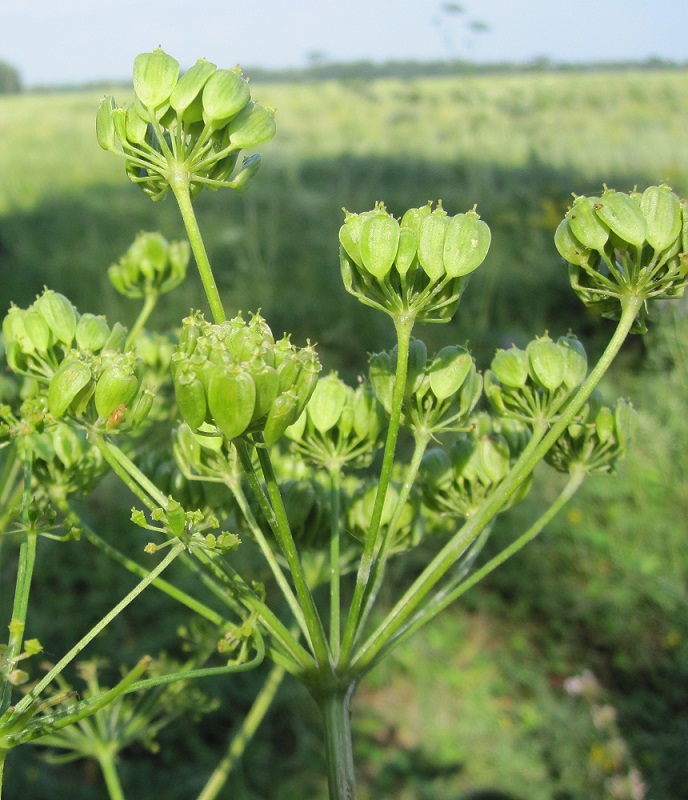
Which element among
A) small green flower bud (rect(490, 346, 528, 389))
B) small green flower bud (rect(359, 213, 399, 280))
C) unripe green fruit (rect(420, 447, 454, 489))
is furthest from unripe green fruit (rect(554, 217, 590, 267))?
unripe green fruit (rect(420, 447, 454, 489))

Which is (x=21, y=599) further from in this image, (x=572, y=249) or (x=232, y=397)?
(x=572, y=249)

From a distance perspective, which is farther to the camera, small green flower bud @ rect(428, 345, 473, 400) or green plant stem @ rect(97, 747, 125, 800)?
green plant stem @ rect(97, 747, 125, 800)

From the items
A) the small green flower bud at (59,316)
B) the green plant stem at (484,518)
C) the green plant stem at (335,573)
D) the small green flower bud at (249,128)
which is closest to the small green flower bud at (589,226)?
the green plant stem at (484,518)

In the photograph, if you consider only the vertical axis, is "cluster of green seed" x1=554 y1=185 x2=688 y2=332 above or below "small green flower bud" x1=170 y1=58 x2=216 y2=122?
below

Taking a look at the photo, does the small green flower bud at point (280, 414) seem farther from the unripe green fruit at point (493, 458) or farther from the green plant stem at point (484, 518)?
the unripe green fruit at point (493, 458)

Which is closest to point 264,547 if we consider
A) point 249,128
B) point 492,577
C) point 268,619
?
point 268,619

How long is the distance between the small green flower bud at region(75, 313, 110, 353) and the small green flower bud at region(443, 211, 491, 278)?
663mm

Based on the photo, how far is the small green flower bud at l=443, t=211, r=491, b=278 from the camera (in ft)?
Answer: 4.20

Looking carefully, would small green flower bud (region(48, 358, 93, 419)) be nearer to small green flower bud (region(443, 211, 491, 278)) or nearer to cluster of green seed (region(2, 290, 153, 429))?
cluster of green seed (region(2, 290, 153, 429))

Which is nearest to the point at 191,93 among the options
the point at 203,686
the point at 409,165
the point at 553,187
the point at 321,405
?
the point at 321,405

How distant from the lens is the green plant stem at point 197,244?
1.21m

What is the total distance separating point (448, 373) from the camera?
1.45 meters

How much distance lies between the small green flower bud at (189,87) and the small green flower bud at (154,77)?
0.04 feet

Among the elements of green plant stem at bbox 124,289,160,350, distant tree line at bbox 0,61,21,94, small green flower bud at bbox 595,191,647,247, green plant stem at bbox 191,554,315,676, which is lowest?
green plant stem at bbox 191,554,315,676
